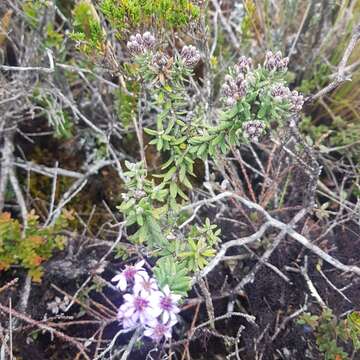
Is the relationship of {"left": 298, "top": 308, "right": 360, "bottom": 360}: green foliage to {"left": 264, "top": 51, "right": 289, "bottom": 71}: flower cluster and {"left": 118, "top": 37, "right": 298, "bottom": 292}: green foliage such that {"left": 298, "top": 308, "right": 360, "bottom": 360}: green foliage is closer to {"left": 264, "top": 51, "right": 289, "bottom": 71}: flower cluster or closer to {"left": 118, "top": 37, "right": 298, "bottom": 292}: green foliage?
{"left": 118, "top": 37, "right": 298, "bottom": 292}: green foliage

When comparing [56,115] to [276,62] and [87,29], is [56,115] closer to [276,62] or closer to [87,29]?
[87,29]

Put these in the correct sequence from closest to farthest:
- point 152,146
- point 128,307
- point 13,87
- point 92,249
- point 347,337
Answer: point 128,307 → point 347,337 → point 92,249 → point 13,87 → point 152,146

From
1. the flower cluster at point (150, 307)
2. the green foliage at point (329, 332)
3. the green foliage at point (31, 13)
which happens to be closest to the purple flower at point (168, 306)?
the flower cluster at point (150, 307)

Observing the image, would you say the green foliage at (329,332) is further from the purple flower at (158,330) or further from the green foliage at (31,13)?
the green foliage at (31,13)

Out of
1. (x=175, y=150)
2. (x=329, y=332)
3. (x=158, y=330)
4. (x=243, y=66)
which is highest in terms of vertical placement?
(x=243, y=66)

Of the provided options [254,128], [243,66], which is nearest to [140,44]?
[243,66]

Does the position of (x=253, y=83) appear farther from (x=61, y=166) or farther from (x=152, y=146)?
(x=61, y=166)

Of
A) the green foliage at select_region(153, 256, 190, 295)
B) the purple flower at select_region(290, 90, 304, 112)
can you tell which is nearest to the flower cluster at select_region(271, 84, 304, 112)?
the purple flower at select_region(290, 90, 304, 112)

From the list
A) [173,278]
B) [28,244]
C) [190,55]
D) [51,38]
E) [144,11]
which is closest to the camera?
[173,278]

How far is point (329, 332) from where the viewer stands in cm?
168

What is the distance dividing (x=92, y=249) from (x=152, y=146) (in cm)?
58

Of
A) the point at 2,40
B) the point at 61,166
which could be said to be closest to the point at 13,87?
the point at 2,40

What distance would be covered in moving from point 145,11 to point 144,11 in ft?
0.05

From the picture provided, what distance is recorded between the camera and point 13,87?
2.17 m
